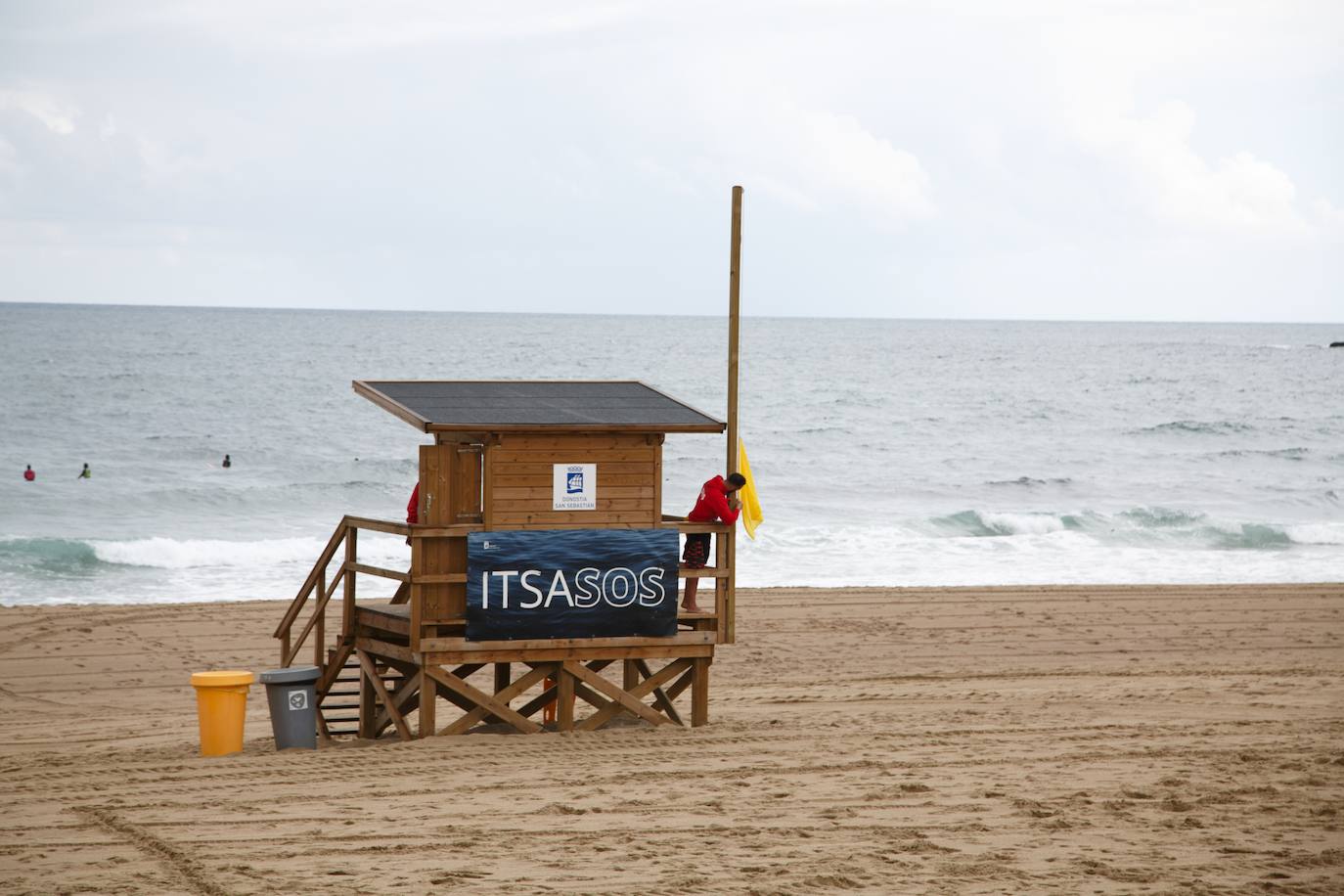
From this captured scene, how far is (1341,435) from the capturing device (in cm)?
5106

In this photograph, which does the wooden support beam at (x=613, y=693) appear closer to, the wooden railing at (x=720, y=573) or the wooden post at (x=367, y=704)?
the wooden railing at (x=720, y=573)

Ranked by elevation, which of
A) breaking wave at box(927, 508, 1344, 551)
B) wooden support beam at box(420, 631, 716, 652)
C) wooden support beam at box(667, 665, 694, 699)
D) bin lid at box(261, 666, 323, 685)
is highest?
wooden support beam at box(420, 631, 716, 652)

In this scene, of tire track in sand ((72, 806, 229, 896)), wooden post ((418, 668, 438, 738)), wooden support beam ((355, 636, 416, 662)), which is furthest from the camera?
wooden support beam ((355, 636, 416, 662))

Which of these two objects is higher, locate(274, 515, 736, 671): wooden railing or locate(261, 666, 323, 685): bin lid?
locate(274, 515, 736, 671): wooden railing

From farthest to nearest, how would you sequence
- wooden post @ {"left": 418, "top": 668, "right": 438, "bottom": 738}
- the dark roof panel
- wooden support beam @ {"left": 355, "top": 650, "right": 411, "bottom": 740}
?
wooden support beam @ {"left": 355, "top": 650, "right": 411, "bottom": 740}, wooden post @ {"left": 418, "top": 668, "right": 438, "bottom": 738}, the dark roof panel

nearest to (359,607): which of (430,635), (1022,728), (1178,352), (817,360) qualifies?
(430,635)

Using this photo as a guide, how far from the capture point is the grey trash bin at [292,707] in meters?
10.7

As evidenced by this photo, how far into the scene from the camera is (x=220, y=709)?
1041 cm

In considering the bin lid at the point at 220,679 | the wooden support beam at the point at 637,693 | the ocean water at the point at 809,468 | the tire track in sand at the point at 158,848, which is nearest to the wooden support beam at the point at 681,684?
the wooden support beam at the point at 637,693

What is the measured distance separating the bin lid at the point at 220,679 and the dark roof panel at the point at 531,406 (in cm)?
233

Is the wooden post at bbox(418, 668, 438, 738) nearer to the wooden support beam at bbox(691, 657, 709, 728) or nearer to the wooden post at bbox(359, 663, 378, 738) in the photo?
the wooden post at bbox(359, 663, 378, 738)

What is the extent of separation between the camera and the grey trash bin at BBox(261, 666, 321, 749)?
1067cm

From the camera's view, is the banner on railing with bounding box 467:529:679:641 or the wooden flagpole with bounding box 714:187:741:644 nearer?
the banner on railing with bounding box 467:529:679:641

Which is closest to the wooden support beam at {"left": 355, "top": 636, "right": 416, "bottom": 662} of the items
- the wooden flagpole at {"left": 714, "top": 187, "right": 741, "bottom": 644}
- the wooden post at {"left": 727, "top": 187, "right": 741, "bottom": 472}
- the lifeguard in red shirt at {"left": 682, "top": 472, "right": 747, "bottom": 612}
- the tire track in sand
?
the lifeguard in red shirt at {"left": 682, "top": 472, "right": 747, "bottom": 612}
